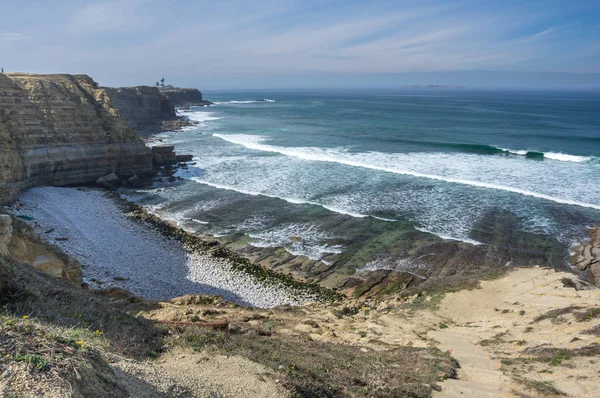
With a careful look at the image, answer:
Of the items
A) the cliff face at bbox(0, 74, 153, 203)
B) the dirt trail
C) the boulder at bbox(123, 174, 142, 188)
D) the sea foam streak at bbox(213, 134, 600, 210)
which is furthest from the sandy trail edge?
the boulder at bbox(123, 174, 142, 188)

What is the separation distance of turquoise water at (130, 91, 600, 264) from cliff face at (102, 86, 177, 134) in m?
10.2

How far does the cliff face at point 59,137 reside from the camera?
3056 cm

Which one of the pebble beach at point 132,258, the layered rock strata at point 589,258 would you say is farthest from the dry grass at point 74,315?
the layered rock strata at point 589,258

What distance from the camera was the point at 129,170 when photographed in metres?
39.9

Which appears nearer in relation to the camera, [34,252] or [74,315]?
[74,315]

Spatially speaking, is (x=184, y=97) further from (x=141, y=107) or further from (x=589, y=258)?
(x=589, y=258)

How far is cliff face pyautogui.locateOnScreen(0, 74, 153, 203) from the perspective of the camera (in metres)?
30.6

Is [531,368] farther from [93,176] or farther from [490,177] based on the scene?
[93,176]

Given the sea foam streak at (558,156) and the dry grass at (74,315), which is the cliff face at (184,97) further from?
the dry grass at (74,315)

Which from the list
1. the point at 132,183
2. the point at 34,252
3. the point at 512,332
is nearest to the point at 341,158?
the point at 132,183

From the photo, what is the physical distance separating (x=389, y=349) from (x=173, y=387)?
7.38m

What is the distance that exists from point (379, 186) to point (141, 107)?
188ft

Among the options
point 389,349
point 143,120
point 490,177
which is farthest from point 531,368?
point 143,120

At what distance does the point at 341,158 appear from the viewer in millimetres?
48031
